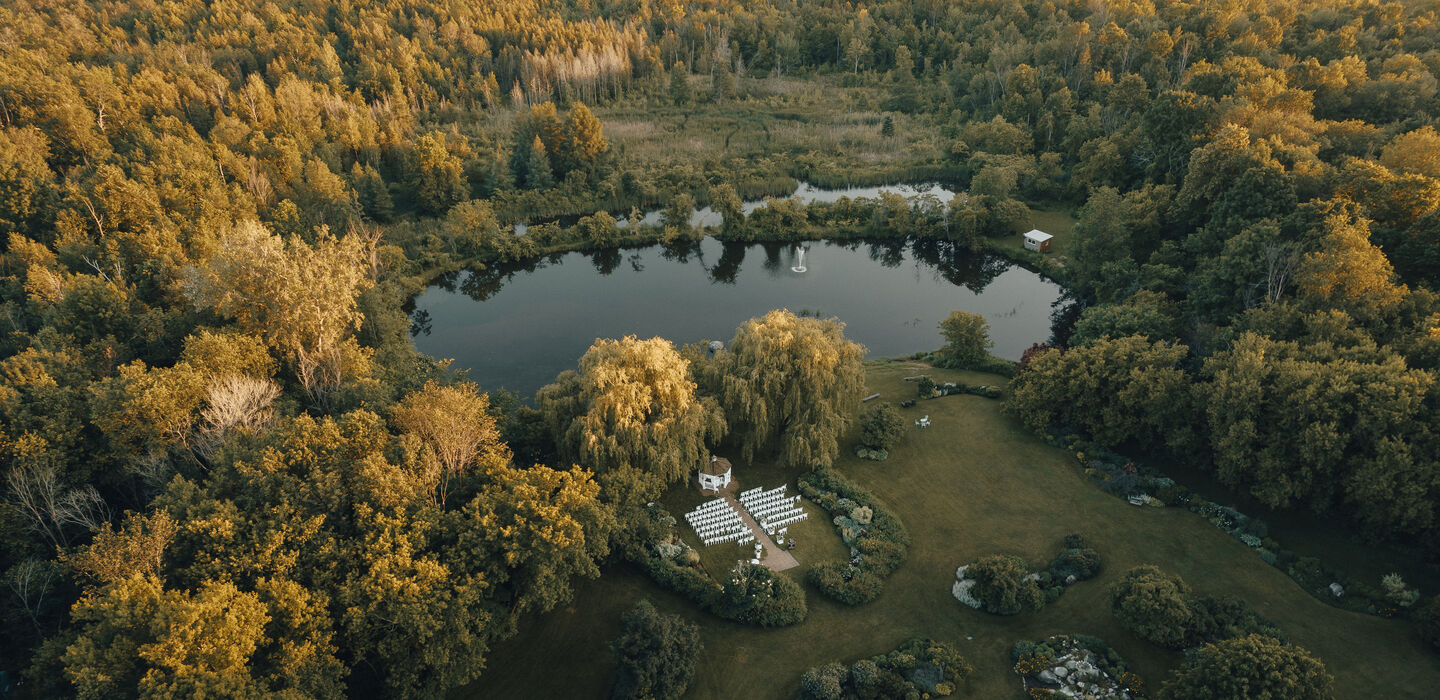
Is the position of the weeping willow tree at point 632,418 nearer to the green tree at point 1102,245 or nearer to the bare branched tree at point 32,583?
the bare branched tree at point 32,583

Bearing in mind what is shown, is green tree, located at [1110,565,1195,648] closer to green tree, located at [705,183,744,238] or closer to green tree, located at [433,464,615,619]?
green tree, located at [433,464,615,619]

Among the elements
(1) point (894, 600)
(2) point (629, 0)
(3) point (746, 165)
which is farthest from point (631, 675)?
(2) point (629, 0)

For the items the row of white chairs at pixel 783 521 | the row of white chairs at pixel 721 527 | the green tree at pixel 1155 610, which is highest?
the green tree at pixel 1155 610

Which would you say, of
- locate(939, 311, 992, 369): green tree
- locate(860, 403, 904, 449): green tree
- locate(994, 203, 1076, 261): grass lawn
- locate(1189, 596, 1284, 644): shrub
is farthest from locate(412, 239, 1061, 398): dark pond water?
locate(1189, 596, 1284, 644): shrub

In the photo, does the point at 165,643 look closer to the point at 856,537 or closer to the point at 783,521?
the point at 783,521

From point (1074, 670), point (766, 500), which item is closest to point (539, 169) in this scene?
point (766, 500)

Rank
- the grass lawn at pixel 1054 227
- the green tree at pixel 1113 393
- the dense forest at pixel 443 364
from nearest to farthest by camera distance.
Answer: the dense forest at pixel 443 364 < the green tree at pixel 1113 393 < the grass lawn at pixel 1054 227

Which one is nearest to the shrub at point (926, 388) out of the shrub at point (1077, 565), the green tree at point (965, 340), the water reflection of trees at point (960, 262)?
the green tree at point (965, 340)
